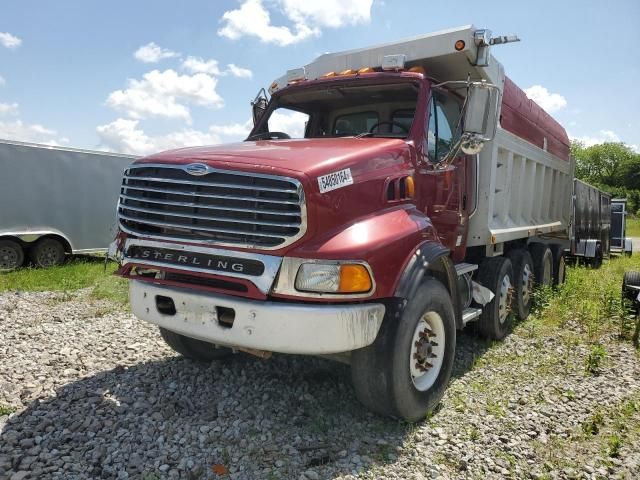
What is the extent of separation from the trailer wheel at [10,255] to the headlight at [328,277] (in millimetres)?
10060

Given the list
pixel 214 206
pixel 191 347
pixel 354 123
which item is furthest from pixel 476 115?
pixel 191 347

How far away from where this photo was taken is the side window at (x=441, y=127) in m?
4.44

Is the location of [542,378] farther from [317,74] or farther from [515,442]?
[317,74]

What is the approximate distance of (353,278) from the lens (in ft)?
10.0

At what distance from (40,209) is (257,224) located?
10.3 meters

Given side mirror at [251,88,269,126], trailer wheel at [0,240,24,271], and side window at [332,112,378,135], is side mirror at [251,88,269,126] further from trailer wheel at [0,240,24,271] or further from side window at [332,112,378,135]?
trailer wheel at [0,240,24,271]

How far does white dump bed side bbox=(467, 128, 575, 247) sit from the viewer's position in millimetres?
5480

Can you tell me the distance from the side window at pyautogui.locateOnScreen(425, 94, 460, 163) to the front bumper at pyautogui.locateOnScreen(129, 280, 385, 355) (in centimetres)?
186

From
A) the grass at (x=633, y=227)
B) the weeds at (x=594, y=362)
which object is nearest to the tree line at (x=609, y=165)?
the grass at (x=633, y=227)

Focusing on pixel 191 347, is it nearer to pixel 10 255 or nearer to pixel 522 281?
pixel 522 281

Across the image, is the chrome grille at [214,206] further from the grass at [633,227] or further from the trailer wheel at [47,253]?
the grass at [633,227]

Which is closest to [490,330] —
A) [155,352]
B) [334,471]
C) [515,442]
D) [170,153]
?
[515,442]

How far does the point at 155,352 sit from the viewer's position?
16.7 ft

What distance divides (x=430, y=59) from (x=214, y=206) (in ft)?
9.29
